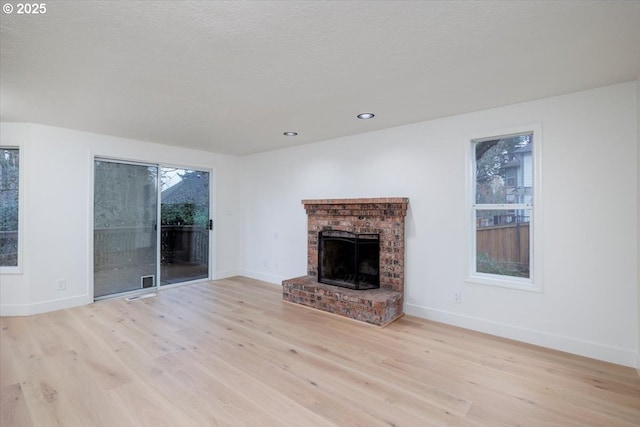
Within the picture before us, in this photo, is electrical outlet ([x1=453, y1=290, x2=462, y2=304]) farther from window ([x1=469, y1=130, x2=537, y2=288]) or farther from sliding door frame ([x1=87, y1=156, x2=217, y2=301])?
sliding door frame ([x1=87, y1=156, x2=217, y2=301])

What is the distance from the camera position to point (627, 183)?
262 cm

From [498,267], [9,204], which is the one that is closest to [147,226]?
[9,204]

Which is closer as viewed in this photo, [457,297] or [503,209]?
[503,209]

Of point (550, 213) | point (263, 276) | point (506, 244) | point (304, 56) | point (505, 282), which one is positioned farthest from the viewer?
point (263, 276)

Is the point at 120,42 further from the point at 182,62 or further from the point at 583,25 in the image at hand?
the point at 583,25

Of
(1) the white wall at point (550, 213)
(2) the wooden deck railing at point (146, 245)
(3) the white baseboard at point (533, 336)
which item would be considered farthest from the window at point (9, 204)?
(3) the white baseboard at point (533, 336)

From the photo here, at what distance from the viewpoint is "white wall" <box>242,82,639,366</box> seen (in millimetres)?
2646

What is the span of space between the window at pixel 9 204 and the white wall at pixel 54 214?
165mm

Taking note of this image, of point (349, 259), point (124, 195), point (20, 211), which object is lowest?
point (349, 259)

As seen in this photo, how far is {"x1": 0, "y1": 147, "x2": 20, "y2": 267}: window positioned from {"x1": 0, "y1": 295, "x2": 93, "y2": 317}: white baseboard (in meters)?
0.53

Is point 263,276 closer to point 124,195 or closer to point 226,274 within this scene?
point 226,274

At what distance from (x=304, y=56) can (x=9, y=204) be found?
4316mm

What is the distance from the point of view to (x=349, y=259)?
4.36 meters

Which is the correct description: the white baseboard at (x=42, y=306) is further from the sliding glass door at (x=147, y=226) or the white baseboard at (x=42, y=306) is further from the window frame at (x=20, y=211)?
the window frame at (x=20, y=211)
